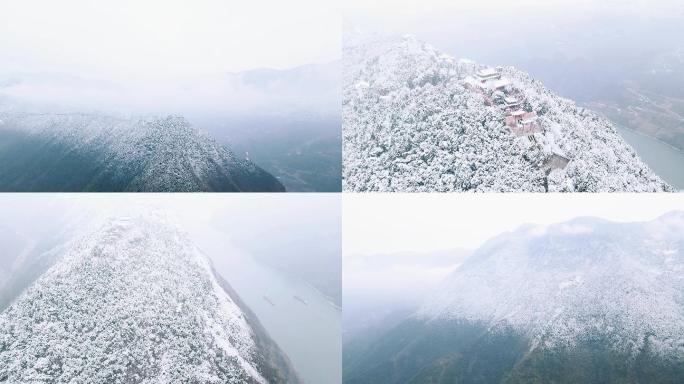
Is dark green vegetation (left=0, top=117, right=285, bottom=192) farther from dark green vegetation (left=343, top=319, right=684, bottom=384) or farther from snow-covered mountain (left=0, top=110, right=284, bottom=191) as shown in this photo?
dark green vegetation (left=343, top=319, right=684, bottom=384)

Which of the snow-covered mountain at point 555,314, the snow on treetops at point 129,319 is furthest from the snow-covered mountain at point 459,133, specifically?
the snow on treetops at point 129,319

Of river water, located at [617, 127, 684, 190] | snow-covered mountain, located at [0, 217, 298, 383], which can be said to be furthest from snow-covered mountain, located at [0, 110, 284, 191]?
river water, located at [617, 127, 684, 190]

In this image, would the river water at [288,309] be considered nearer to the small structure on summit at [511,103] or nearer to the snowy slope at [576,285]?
the snowy slope at [576,285]

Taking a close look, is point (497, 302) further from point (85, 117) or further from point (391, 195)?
point (85, 117)

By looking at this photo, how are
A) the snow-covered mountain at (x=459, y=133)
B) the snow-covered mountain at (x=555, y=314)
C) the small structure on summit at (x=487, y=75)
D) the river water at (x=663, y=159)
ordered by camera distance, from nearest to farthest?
1. the snow-covered mountain at (x=459, y=133)
2. the river water at (x=663, y=159)
3. the small structure on summit at (x=487, y=75)
4. the snow-covered mountain at (x=555, y=314)

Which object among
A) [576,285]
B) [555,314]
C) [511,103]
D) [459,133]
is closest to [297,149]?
[459,133]
